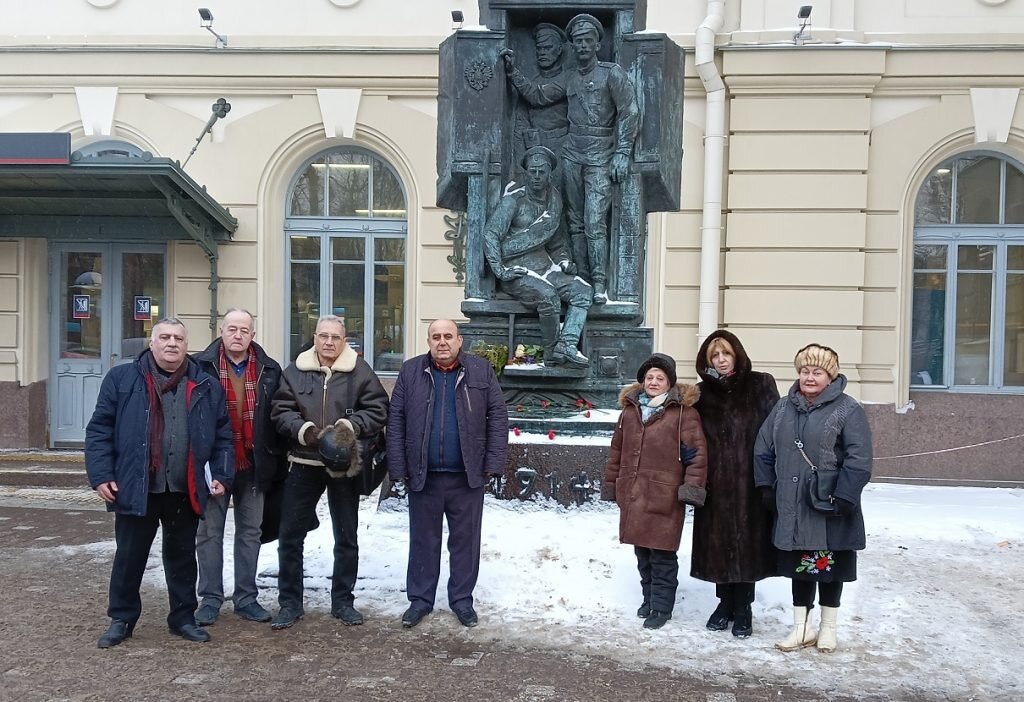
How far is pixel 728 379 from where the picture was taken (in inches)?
186

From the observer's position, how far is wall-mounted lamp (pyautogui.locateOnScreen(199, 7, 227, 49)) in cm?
1050

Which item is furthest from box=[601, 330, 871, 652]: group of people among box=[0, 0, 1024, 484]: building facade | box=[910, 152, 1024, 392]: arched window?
box=[910, 152, 1024, 392]: arched window

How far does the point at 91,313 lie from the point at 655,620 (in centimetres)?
919

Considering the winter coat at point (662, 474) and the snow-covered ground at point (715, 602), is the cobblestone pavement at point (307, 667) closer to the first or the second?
the snow-covered ground at point (715, 602)

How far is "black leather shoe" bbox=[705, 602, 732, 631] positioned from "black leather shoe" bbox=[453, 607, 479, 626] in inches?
48.9

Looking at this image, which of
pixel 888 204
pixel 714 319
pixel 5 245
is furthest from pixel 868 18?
pixel 5 245

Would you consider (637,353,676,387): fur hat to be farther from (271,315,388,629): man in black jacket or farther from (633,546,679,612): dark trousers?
(271,315,388,629): man in black jacket

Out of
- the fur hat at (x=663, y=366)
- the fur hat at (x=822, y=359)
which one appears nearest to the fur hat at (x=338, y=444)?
the fur hat at (x=663, y=366)

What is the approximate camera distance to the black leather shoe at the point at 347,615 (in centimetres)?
480

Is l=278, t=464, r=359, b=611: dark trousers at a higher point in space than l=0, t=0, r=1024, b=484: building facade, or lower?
lower

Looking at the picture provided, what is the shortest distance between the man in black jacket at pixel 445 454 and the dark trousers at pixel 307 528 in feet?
1.02

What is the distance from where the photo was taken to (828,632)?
4.50 metres

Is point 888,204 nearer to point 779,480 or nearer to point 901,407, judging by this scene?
point 901,407

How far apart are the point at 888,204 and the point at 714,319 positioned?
2364 millimetres
